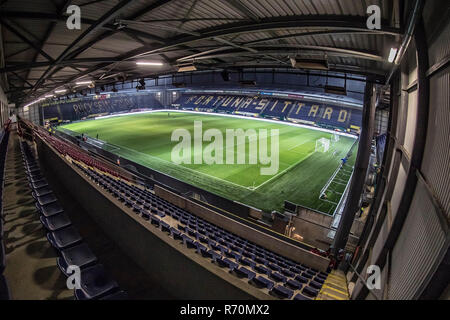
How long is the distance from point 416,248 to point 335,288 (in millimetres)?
3761

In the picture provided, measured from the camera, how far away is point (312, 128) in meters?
34.0

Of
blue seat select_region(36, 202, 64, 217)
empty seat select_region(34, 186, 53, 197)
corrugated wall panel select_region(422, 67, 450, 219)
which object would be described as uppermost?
corrugated wall panel select_region(422, 67, 450, 219)

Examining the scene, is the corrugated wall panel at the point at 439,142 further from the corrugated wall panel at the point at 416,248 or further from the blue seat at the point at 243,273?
the blue seat at the point at 243,273

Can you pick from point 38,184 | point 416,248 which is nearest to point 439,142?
point 416,248

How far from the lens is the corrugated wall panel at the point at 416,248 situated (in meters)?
2.74

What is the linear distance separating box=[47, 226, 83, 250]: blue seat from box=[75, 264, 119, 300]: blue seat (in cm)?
84

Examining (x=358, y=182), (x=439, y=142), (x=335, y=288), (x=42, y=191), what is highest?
(x=439, y=142)

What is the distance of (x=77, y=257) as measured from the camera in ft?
13.9

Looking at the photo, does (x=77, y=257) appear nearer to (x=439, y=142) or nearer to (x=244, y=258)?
(x=244, y=258)

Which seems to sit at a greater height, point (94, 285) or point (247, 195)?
point (94, 285)

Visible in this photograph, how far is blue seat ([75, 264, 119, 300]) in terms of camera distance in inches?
135

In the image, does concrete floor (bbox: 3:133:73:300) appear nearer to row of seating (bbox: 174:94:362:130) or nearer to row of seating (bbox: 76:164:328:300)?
row of seating (bbox: 76:164:328:300)

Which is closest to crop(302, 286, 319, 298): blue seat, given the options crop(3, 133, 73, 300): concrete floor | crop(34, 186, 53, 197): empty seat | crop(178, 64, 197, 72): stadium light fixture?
crop(3, 133, 73, 300): concrete floor
